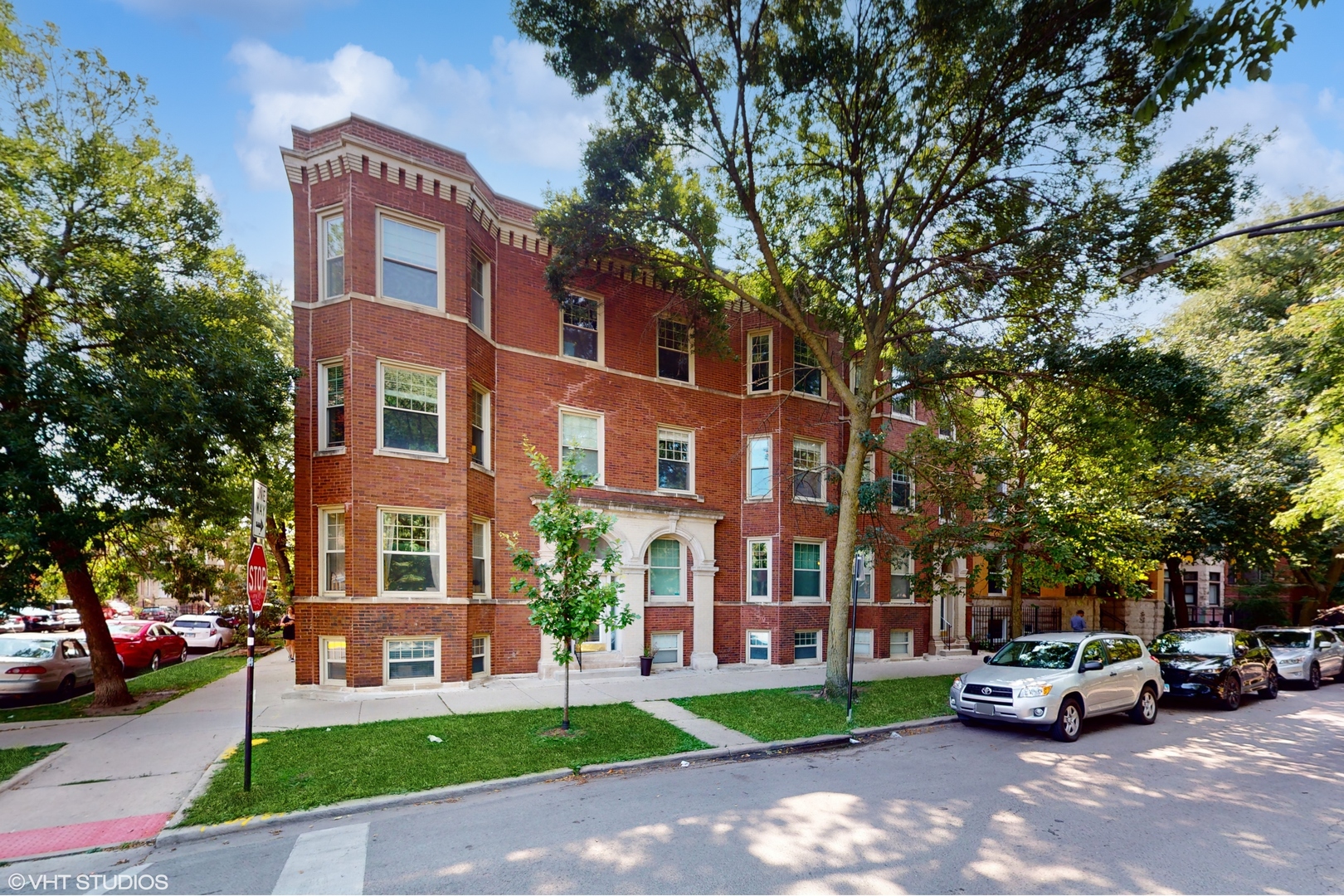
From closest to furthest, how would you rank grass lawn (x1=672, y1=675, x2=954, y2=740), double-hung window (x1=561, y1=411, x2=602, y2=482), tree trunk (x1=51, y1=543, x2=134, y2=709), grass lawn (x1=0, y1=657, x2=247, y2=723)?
grass lawn (x1=672, y1=675, x2=954, y2=740)
grass lawn (x1=0, y1=657, x2=247, y2=723)
tree trunk (x1=51, y1=543, x2=134, y2=709)
double-hung window (x1=561, y1=411, x2=602, y2=482)

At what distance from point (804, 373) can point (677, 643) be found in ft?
28.4

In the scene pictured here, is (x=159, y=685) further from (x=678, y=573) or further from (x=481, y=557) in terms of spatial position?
(x=678, y=573)

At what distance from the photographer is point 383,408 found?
13281 millimetres

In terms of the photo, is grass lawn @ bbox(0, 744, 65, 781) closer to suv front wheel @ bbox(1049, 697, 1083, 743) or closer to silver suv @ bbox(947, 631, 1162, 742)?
silver suv @ bbox(947, 631, 1162, 742)

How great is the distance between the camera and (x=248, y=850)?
5.93 m

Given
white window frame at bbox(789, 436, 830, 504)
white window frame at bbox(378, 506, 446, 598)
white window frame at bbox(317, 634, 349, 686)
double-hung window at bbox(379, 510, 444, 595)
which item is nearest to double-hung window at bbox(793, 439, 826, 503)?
white window frame at bbox(789, 436, 830, 504)

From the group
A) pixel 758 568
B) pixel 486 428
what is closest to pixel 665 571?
pixel 758 568

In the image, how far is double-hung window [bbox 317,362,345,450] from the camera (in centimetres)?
1346

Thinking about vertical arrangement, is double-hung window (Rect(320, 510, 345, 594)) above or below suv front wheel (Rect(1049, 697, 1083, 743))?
above

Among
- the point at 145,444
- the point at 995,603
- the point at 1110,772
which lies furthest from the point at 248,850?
the point at 995,603

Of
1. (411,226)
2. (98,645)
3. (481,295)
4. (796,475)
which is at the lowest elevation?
(98,645)

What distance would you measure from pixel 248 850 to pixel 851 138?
14.1 m

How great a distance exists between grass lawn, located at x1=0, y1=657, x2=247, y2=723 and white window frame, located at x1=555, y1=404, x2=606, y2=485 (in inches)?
386

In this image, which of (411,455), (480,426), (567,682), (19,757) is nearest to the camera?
(19,757)
